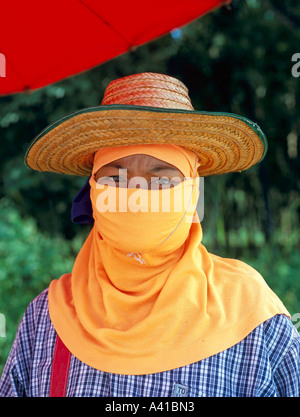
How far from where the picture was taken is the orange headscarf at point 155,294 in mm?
1705

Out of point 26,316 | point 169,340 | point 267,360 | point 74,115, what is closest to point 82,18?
point 74,115

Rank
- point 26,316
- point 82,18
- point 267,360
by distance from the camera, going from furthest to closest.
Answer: point 82,18 < point 26,316 < point 267,360

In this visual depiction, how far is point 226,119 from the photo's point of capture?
1807 mm

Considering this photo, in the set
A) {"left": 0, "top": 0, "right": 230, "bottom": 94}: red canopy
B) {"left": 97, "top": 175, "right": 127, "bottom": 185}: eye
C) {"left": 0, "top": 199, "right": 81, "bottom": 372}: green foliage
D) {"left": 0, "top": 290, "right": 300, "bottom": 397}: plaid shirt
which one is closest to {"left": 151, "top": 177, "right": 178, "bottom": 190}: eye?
{"left": 97, "top": 175, "right": 127, "bottom": 185}: eye

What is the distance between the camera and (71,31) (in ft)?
8.12

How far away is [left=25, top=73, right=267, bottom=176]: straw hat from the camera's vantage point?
173cm

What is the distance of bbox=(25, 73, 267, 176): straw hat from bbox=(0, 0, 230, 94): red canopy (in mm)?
655

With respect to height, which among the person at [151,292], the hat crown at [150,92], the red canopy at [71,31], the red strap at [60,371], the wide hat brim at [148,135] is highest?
the red canopy at [71,31]

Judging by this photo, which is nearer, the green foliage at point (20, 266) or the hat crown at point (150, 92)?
the hat crown at point (150, 92)

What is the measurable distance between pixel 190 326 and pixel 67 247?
368cm

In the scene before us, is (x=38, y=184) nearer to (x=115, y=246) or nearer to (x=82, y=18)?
(x=82, y=18)

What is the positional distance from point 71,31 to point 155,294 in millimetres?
1465

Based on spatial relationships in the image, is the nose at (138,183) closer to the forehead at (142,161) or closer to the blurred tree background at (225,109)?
the forehead at (142,161)

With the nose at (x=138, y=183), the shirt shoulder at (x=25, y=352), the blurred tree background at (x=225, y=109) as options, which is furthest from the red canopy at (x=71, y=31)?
the blurred tree background at (x=225, y=109)
